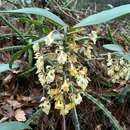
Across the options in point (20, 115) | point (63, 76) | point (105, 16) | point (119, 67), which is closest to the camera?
point (105, 16)

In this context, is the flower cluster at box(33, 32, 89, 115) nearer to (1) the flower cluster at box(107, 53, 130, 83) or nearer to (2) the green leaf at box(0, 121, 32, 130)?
(2) the green leaf at box(0, 121, 32, 130)

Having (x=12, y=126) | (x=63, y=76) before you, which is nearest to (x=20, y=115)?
(x=12, y=126)

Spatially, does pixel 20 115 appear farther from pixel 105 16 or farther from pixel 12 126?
pixel 105 16

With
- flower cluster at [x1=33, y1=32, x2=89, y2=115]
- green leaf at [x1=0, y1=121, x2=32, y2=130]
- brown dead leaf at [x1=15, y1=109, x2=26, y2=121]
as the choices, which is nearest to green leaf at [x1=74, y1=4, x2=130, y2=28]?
flower cluster at [x1=33, y1=32, x2=89, y2=115]

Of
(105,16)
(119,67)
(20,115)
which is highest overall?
(105,16)

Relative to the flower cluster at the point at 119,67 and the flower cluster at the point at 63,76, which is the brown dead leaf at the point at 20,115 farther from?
the flower cluster at the point at 63,76

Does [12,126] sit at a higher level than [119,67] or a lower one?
lower

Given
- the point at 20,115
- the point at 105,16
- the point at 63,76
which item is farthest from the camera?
the point at 20,115

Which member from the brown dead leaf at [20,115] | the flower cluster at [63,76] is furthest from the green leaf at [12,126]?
the brown dead leaf at [20,115]

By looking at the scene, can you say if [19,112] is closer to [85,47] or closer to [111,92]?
[111,92]

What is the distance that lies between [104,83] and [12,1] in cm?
72

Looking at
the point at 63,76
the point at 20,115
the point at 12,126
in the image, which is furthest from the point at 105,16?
the point at 20,115

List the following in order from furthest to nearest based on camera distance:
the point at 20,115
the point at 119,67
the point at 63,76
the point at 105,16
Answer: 1. the point at 20,115
2. the point at 119,67
3. the point at 63,76
4. the point at 105,16

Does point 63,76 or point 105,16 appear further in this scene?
point 63,76
